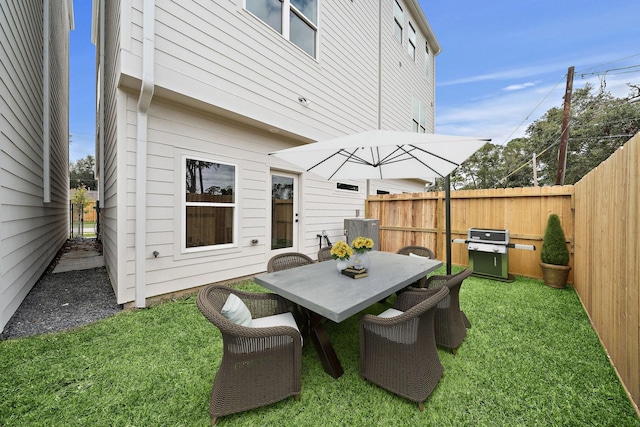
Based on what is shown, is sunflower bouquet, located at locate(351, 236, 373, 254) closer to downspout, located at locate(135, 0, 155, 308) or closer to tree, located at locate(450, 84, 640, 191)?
downspout, located at locate(135, 0, 155, 308)

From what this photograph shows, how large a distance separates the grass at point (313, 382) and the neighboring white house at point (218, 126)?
3.52 feet

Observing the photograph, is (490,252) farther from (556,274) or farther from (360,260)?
(360,260)

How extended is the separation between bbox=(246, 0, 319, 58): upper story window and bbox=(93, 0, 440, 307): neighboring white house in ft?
0.08

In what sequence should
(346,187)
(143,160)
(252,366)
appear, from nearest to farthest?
(252,366)
(143,160)
(346,187)

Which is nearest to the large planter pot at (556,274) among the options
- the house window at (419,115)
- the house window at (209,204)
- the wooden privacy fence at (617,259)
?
the wooden privacy fence at (617,259)

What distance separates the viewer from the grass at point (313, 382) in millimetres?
1630

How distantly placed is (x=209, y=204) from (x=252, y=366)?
115 inches

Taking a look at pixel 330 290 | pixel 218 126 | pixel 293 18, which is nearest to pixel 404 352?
pixel 330 290

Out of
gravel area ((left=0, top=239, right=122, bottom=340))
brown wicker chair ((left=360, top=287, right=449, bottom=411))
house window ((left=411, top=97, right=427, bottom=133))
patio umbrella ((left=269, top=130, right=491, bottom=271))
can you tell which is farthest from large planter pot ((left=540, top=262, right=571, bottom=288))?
house window ((left=411, top=97, right=427, bottom=133))

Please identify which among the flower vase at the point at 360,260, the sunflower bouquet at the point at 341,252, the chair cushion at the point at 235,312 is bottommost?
the chair cushion at the point at 235,312

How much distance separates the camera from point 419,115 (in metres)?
10.3

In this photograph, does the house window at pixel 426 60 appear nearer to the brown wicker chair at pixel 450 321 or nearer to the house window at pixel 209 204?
the house window at pixel 209 204

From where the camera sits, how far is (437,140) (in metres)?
2.44

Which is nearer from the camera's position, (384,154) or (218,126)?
(384,154)
